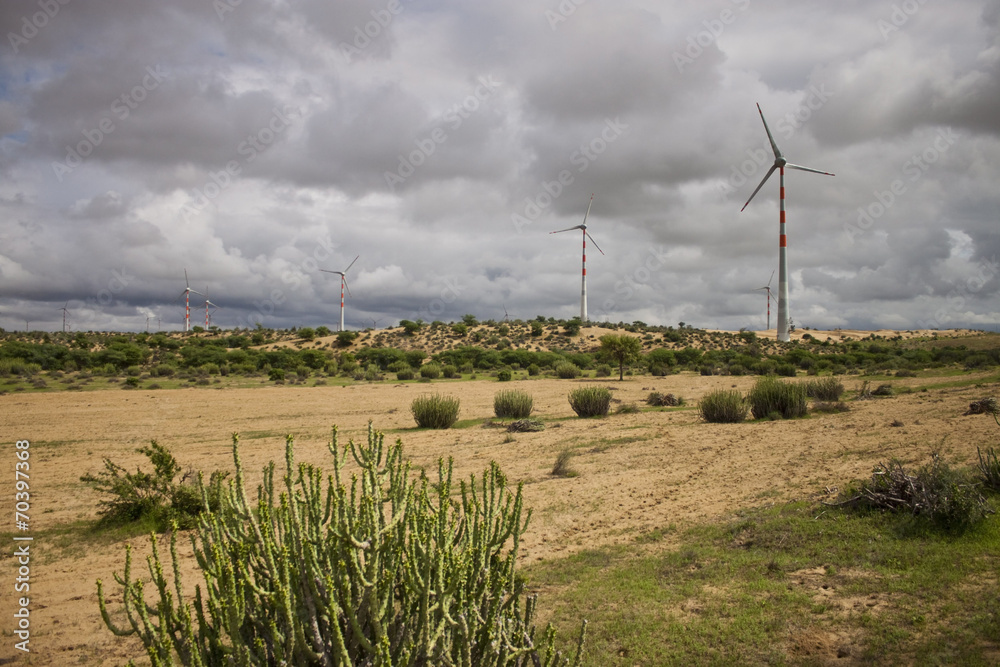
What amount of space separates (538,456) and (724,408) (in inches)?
266

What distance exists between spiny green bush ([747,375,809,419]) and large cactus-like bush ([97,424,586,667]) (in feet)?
53.6

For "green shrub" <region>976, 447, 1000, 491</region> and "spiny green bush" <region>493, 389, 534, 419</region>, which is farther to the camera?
"spiny green bush" <region>493, 389, 534, 419</region>

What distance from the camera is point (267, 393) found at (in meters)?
30.8

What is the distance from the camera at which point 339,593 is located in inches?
127

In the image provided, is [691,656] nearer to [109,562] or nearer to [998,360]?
[109,562]

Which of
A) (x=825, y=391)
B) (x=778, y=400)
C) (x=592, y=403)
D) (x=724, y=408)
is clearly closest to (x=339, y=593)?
(x=724, y=408)

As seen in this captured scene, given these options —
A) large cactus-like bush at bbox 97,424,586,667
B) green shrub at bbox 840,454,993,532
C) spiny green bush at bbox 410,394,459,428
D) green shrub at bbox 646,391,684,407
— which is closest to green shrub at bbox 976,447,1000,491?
green shrub at bbox 840,454,993,532

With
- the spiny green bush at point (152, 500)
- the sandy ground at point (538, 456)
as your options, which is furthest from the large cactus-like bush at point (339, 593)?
the spiny green bush at point (152, 500)

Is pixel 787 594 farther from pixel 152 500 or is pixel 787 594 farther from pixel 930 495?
pixel 152 500

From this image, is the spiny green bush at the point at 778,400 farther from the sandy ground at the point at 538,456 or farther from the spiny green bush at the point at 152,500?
the spiny green bush at the point at 152,500

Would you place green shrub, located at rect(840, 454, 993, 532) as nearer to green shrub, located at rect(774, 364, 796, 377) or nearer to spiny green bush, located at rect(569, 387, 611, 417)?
spiny green bush, located at rect(569, 387, 611, 417)

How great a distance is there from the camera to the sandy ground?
7969 mm

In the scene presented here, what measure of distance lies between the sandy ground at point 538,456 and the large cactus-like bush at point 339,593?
11.8 feet

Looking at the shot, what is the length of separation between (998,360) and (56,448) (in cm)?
4279
